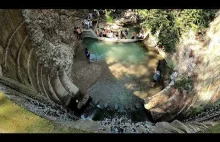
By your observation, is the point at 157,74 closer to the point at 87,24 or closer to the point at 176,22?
the point at 176,22

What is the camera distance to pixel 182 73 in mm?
13844

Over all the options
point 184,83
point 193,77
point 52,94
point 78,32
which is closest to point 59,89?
point 52,94

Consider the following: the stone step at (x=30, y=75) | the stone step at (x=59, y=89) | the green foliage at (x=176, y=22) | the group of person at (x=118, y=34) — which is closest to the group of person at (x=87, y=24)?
the group of person at (x=118, y=34)

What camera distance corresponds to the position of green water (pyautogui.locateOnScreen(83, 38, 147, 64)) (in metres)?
15.6

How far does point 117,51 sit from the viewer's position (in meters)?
16.2

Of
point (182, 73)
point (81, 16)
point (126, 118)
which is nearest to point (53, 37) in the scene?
point (81, 16)

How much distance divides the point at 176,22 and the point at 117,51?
338 centimetres

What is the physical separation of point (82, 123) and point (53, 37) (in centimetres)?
699

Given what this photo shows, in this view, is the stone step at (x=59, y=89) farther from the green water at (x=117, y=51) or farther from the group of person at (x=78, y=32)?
the group of person at (x=78, y=32)

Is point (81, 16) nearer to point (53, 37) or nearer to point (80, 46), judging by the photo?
point (80, 46)

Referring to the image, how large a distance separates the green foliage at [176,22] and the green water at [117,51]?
131 centimetres

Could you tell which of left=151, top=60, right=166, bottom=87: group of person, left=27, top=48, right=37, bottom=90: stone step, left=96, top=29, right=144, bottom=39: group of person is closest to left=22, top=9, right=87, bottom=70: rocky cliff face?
left=27, top=48, right=37, bottom=90: stone step

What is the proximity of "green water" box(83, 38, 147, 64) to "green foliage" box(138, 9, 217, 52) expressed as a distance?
1309 millimetres

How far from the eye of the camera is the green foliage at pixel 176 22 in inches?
592
